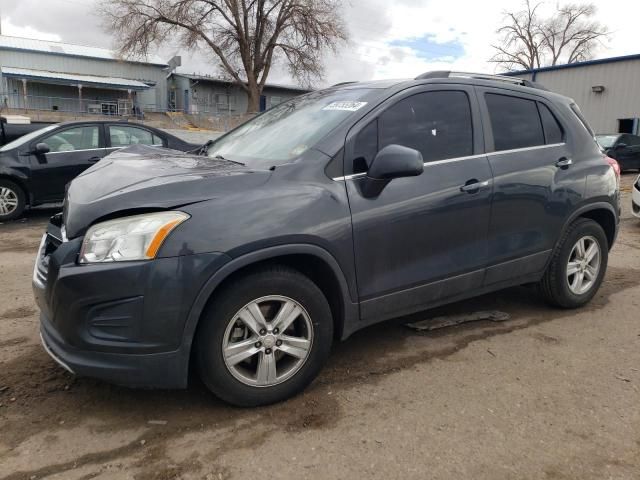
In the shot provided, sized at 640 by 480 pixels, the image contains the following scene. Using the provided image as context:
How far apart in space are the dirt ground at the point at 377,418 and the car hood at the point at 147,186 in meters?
1.01

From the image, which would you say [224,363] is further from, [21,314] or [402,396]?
[21,314]

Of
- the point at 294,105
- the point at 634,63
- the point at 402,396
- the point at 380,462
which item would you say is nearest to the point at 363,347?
the point at 402,396

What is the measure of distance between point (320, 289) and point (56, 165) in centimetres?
688

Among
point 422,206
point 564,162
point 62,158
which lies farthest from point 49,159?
point 564,162

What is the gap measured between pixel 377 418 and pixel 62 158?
7448mm

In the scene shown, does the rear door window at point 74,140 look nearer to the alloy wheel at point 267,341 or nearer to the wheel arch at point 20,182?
the wheel arch at point 20,182

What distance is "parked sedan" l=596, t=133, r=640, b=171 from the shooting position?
663 inches

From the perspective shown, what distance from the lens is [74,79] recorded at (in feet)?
124

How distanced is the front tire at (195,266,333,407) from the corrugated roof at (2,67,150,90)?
133ft

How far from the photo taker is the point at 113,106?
39.9 meters

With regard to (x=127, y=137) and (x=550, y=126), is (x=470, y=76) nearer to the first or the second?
(x=550, y=126)

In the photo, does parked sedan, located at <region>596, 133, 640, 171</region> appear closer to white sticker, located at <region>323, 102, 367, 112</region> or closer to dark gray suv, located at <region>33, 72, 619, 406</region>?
dark gray suv, located at <region>33, 72, 619, 406</region>

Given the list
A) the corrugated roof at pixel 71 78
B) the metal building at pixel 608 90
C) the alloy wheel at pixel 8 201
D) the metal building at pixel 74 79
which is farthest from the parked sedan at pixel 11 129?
the corrugated roof at pixel 71 78

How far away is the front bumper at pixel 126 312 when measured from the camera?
2.37m
